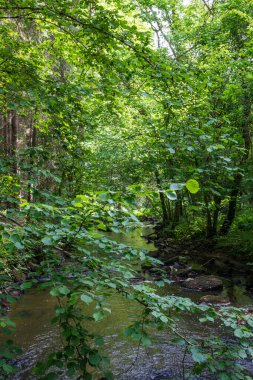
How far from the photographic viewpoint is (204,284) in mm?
8836

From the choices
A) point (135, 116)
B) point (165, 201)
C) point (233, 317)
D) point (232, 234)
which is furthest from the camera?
point (165, 201)

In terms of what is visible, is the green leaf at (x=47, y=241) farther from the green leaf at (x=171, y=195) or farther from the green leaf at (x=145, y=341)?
the green leaf at (x=145, y=341)

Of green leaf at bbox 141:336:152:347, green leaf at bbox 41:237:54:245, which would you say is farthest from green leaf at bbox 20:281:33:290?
green leaf at bbox 141:336:152:347

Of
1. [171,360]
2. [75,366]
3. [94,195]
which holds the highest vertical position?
[94,195]

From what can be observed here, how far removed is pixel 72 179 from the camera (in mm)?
4922

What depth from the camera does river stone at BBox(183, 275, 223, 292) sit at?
875 centimetres

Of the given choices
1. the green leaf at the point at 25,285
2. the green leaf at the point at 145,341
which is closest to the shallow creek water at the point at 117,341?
the green leaf at the point at 145,341

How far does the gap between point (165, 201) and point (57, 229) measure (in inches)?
746

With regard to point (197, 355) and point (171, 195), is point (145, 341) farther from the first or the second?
point (171, 195)

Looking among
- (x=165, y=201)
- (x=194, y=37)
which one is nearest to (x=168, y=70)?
(x=194, y=37)

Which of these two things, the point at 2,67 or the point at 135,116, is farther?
the point at 135,116

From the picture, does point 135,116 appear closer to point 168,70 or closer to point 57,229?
point 168,70

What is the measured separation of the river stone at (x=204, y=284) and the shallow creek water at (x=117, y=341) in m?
1.01

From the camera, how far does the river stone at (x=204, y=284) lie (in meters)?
8.75
